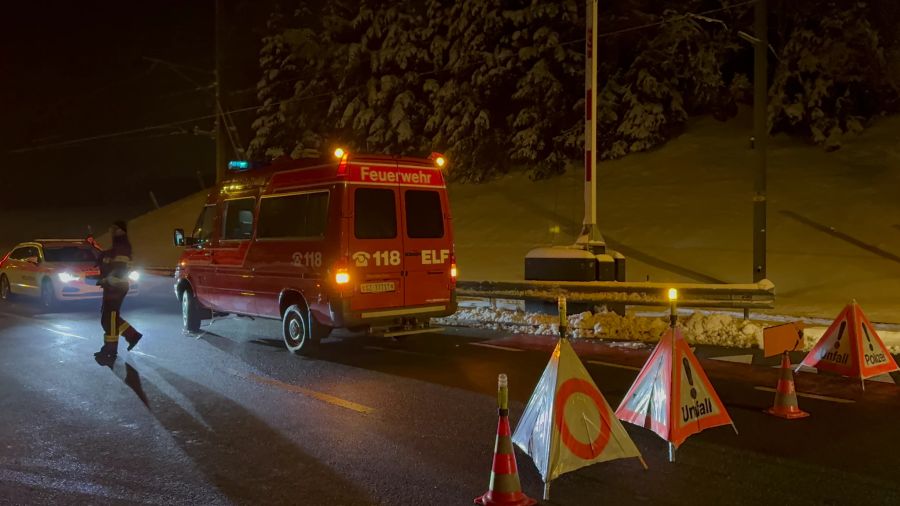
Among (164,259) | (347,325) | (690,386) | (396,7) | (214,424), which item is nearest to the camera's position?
(690,386)

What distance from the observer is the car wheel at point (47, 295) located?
15.6 meters

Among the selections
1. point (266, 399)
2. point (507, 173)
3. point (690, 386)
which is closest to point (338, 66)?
point (507, 173)

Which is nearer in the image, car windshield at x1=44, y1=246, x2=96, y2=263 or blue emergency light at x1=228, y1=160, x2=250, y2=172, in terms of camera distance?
blue emergency light at x1=228, y1=160, x2=250, y2=172

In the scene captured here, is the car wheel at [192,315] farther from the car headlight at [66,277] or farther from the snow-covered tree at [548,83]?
the snow-covered tree at [548,83]

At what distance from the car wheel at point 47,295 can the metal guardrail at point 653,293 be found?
9801mm

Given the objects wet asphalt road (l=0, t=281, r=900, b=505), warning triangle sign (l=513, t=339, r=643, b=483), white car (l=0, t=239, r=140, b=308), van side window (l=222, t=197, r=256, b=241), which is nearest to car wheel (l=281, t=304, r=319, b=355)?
wet asphalt road (l=0, t=281, r=900, b=505)

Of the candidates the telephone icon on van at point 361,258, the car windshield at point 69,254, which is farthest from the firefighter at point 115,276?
the car windshield at point 69,254

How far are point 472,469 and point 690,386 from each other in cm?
176

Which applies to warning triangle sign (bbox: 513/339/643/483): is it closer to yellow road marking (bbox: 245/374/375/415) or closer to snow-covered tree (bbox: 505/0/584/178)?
yellow road marking (bbox: 245/374/375/415)

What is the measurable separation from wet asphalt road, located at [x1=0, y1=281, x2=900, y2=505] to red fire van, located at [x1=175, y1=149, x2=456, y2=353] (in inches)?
26.7

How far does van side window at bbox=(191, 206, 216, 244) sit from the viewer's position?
1181 cm

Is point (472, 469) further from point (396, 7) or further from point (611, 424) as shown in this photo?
point (396, 7)

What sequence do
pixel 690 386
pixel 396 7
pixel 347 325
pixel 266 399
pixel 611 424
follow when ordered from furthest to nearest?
pixel 396 7 < pixel 347 325 < pixel 266 399 < pixel 690 386 < pixel 611 424

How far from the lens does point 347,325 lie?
942cm
